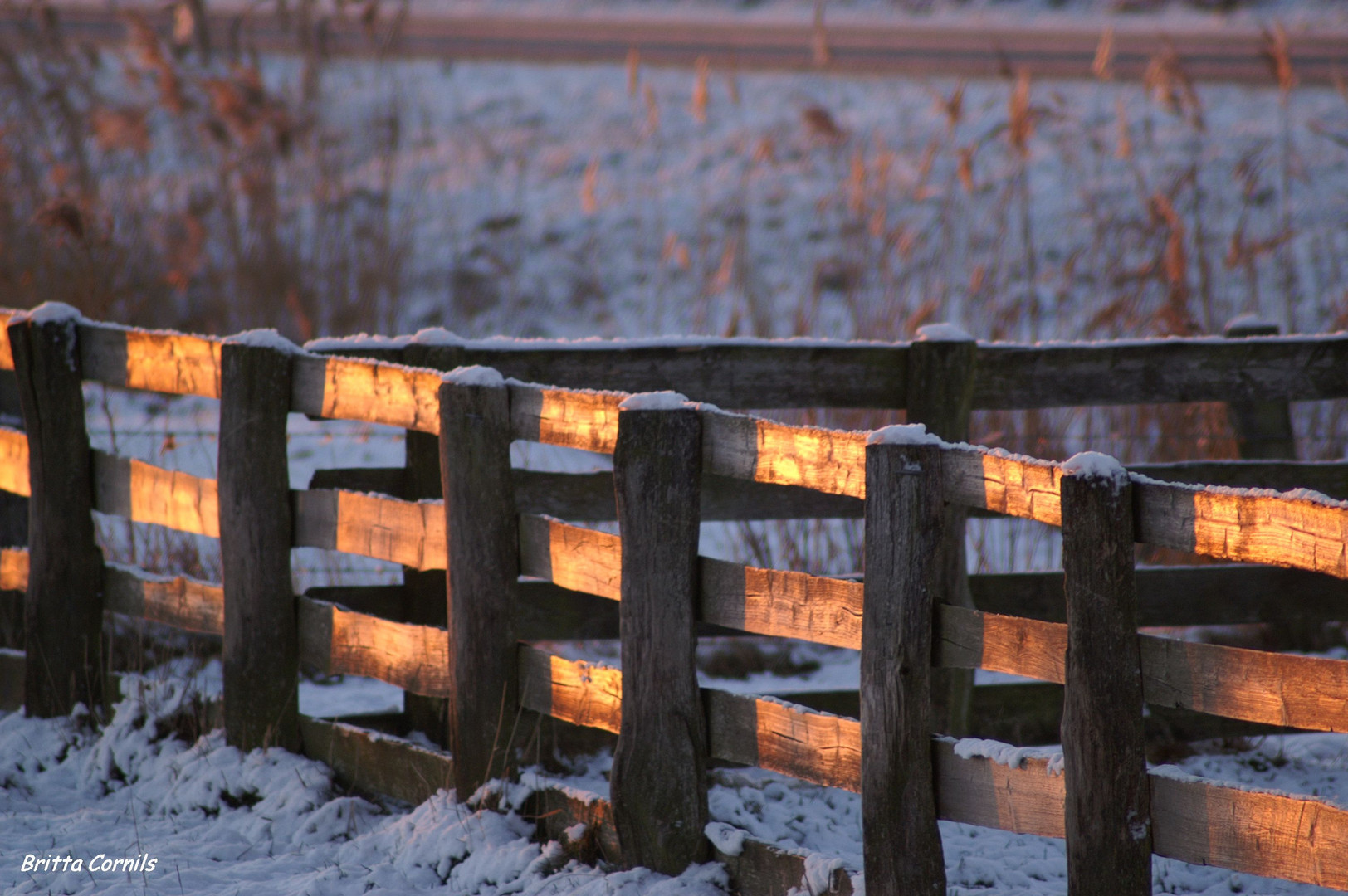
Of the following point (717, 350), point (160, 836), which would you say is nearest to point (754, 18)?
point (717, 350)

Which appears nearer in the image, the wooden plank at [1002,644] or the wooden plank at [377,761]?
the wooden plank at [1002,644]

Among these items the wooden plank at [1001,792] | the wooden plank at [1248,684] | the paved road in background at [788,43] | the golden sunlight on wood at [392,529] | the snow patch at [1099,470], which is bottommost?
the wooden plank at [1001,792]

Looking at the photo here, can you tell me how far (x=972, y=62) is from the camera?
15.8 m

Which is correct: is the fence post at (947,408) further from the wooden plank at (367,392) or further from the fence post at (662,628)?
A: the wooden plank at (367,392)

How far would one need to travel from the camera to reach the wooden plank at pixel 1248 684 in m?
2.48

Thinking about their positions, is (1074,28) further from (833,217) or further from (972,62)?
(833,217)

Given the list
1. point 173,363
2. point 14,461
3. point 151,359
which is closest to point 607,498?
point 173,363

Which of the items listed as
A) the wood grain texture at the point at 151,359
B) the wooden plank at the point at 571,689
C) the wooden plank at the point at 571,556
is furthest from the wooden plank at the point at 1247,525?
the wood grain texture at the point at 151,359

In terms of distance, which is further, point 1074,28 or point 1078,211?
point 1074,28

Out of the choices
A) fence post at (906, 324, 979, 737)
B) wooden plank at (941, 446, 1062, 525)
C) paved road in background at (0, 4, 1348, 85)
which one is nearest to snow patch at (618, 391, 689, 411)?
wooden plank at (941, 446, 1062, 525)

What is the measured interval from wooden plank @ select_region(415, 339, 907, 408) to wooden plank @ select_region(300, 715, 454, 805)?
1314 millimetres

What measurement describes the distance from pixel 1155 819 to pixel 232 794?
296 centimetres

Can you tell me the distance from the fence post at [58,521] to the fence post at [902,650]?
3143mm

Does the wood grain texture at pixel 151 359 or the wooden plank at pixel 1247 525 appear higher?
the wood grain texture at pixel 151 359
